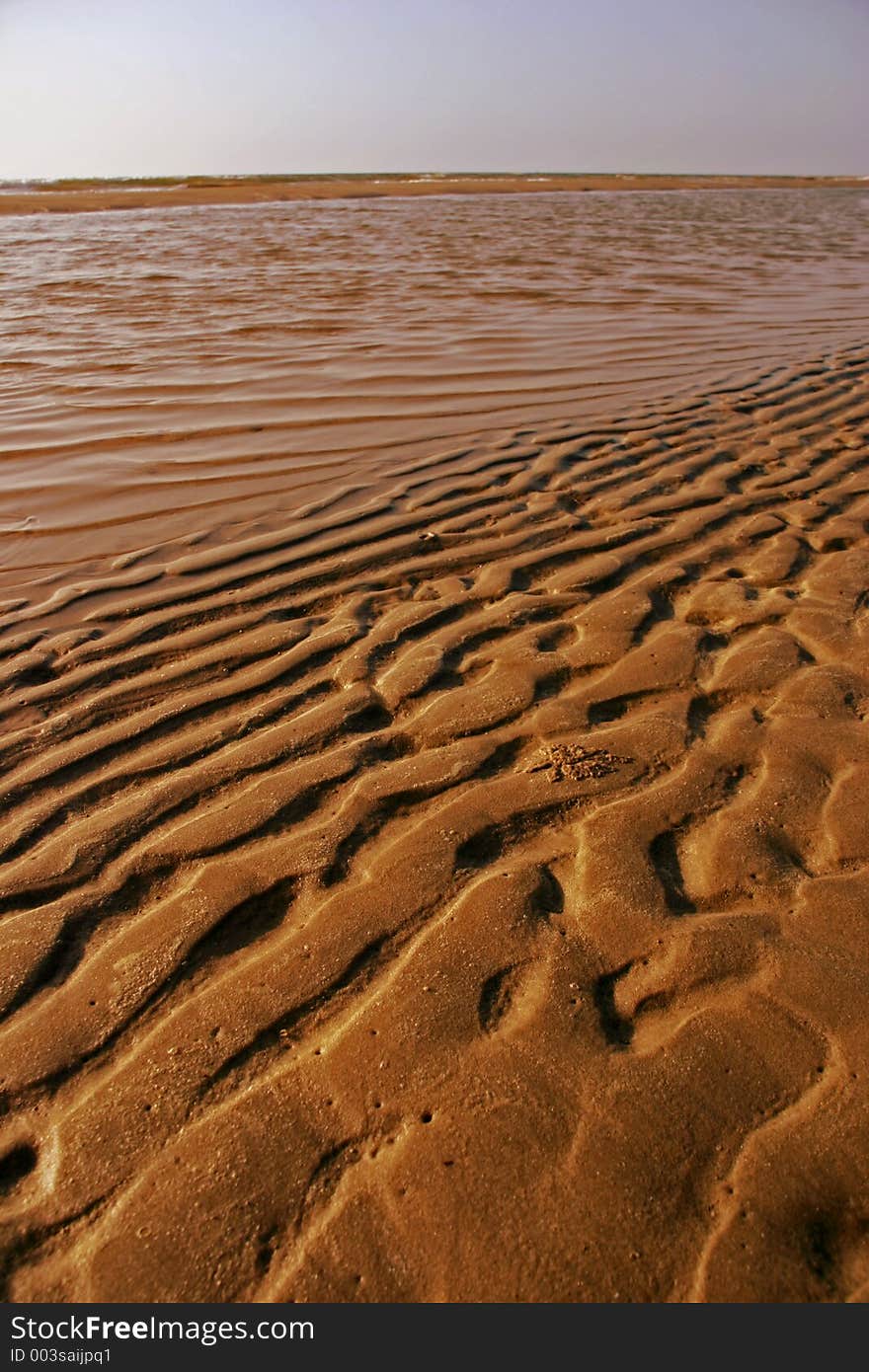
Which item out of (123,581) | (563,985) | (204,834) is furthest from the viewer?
(123,581)

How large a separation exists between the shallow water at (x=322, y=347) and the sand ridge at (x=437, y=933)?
131 centimetres

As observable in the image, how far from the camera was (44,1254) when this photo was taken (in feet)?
4.78

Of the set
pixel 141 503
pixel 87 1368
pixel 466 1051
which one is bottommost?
pixel 87 1368

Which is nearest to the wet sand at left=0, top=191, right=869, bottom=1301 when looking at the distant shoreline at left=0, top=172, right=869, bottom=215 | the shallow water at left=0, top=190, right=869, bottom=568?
the shallow water at left=0, top=190, right=869, bottom=568

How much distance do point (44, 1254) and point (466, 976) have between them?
3.01ft

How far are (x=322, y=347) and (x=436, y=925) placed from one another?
6318mm

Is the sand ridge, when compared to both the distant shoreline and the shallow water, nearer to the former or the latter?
the shallow water

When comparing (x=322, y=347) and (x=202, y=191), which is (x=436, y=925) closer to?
(x=322, y=347)

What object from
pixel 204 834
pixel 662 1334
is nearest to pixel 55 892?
pixel 204 834

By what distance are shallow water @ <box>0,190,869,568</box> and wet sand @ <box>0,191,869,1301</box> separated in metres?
1.10

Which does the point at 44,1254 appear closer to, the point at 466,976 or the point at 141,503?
the point at 466,976

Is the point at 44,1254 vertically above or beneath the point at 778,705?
beneath

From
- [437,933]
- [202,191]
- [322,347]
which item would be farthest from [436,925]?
[202,191]

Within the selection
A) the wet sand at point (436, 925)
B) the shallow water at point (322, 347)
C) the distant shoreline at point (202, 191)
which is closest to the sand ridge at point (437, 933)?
the wet sand at point (436, 925)
